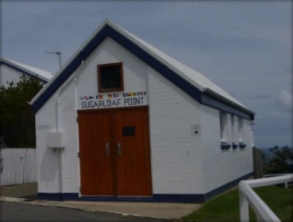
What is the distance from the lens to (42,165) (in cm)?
1614

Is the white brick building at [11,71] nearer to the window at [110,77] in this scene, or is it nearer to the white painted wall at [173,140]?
the window at [110,77]

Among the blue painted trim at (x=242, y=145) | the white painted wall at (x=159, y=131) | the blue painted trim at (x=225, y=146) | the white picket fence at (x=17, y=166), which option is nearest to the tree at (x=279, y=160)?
the blue painted trim at (x=242, y=145)

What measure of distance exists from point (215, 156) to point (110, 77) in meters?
3.86

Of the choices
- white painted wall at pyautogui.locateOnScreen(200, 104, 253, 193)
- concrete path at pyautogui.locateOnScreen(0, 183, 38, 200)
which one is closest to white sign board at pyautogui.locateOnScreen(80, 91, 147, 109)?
white painted wall at pyautogui.locateOnScreen(200, 104, 253, 193)

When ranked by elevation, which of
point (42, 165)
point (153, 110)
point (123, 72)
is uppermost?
point (123, 72)

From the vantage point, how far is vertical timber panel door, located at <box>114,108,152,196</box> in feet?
48.9

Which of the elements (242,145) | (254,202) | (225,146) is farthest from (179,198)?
(254,202)

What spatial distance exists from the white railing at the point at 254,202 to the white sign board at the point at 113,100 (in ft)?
21.8

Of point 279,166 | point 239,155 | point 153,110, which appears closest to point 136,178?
point 153,110

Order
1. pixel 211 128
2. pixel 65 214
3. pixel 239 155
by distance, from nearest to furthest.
Answer: pixel 65 214 → pixel 211 128 → pixel 239 155

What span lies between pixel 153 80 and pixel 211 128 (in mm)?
2317

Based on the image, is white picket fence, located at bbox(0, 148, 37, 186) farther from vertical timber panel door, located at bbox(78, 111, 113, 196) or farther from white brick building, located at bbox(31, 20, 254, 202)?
vertical timber panel door, located at bbox(78, 111, 113, 196)

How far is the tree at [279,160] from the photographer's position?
26.9 metres

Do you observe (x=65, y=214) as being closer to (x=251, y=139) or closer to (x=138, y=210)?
(x=138, y=210)
